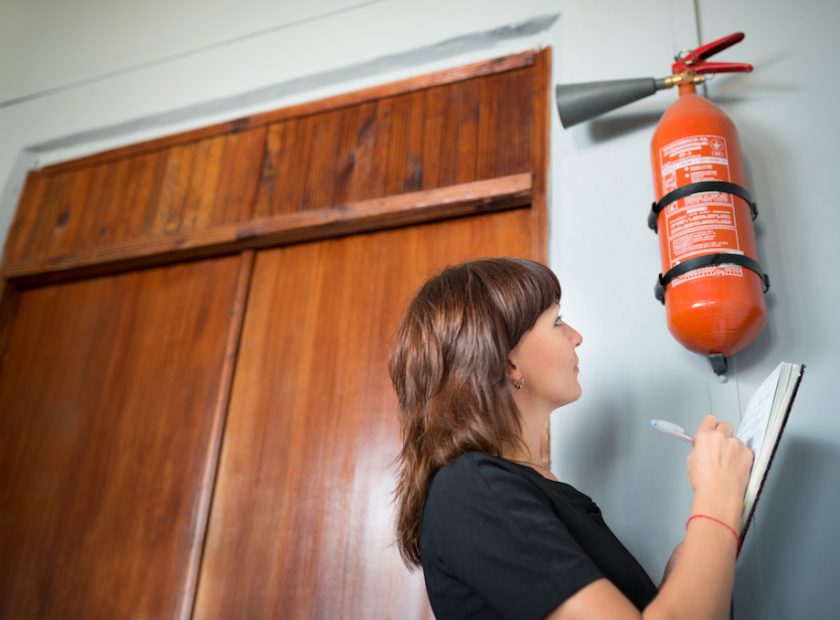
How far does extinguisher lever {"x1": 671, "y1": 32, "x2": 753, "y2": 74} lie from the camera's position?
149 cm

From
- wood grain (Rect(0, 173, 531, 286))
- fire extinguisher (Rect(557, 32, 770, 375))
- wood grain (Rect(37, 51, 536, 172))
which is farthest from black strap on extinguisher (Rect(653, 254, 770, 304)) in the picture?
wood grain (Rect(37, 51, 536, 172))

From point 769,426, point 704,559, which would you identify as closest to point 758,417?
point 769,426

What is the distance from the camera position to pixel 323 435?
1.76m

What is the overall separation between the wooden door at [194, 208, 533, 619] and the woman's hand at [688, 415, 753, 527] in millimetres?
733

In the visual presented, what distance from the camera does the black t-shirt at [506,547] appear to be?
75 centimetres

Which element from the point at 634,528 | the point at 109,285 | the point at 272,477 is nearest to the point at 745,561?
the point at 634,528

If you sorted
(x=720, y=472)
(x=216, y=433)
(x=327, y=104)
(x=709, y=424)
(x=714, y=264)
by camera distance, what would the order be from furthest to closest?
(x=327, y=104)
(x=216, y=433)
(x=714, y=264)
(x=709, y=424)
(x=720, y=472)

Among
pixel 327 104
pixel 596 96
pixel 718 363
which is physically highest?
pixel 327 104

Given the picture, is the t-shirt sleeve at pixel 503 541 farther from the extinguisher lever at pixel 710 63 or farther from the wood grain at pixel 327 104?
the wood grain at pixel 327 104

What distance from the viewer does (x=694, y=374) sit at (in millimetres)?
1349

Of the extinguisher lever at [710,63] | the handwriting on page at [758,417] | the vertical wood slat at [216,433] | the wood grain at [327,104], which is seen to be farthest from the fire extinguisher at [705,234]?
the vertical wood slat at [216,433]

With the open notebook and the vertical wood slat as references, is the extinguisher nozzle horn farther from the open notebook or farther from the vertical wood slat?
the vertical wood slat

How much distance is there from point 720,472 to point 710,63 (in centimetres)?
99

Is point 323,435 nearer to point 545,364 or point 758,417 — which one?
point 545,364
